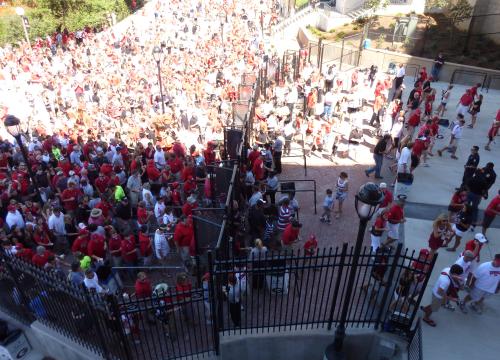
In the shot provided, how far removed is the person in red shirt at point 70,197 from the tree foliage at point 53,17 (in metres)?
30.1

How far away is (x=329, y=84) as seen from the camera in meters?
19.7

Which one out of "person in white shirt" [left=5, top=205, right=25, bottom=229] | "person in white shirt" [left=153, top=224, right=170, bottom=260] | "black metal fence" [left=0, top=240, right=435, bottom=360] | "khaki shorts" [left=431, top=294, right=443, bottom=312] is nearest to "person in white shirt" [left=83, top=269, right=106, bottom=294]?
"black metal fence" [left=0, top=240, right=435, bottom=360]

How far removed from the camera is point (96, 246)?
9094 millimetres

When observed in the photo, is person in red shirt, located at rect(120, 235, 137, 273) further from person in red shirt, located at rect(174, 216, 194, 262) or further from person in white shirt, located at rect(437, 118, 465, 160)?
person in white shirt, located at rect(437, 118, 465, 160)

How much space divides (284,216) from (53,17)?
117 feet

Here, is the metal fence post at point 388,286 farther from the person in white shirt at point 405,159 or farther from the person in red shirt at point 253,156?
the person in red shirt at point 253,156

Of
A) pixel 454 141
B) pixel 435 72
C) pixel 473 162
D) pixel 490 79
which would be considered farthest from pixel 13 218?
pixel 490 79

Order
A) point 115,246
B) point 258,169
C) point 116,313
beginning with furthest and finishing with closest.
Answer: point 258,169 < point 115,246 < point 116,313

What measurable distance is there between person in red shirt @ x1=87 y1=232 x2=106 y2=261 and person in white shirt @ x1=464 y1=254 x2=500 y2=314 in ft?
25.8

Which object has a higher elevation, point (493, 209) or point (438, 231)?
point (493, 209)

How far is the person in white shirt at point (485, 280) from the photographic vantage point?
743 centimetres

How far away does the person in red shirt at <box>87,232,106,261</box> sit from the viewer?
9055mm

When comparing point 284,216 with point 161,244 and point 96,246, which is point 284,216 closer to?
point 161,244

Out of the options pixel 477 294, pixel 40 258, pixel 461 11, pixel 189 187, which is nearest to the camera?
pixel 477 294
